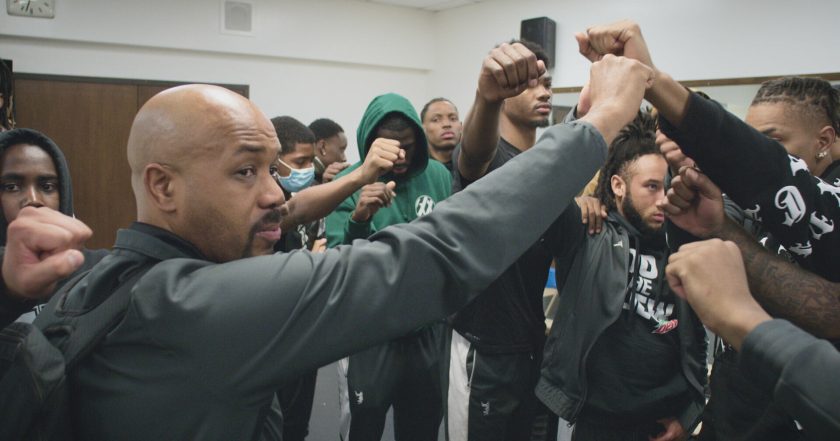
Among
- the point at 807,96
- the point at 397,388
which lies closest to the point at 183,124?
the point at 397,388

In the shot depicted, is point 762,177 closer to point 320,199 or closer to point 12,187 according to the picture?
point 320,199

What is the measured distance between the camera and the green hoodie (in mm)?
2574

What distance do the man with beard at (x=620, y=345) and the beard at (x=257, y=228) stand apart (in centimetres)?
105

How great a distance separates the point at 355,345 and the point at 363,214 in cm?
146

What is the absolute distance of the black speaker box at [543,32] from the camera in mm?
6121

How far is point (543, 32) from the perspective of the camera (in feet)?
20.1

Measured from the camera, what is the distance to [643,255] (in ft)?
6.33

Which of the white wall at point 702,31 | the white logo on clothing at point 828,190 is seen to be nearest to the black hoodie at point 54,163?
the white logo on clothing at point 828,190

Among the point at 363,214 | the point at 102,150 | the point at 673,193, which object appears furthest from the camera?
the point at 102,150

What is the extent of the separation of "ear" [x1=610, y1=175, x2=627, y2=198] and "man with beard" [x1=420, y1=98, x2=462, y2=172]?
78.7 inches

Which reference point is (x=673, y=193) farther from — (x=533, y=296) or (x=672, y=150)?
(x=533, y=296)

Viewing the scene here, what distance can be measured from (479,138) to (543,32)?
5.12 metres

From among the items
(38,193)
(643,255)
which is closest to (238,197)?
(38,193)

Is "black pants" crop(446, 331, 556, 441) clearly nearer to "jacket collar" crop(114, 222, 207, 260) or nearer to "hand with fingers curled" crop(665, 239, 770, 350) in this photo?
"hand with fingers curled" crop(665, 239, 770, 350)
